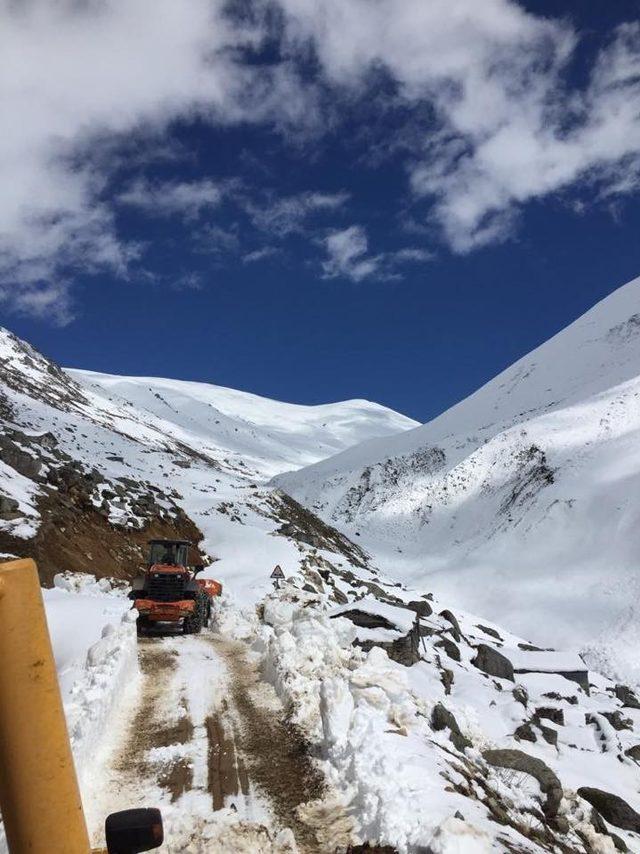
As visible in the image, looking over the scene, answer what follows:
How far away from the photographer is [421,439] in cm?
8862

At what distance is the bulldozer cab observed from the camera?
18.5 metres

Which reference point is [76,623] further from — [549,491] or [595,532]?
[549,491]

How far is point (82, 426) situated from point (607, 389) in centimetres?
5776

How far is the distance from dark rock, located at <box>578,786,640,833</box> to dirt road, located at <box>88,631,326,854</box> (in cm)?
A: 646

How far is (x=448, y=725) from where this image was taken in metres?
9.95

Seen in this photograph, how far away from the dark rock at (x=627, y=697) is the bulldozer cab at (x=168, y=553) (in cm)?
1867

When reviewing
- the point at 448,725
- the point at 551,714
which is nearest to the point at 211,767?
the point at 448,725

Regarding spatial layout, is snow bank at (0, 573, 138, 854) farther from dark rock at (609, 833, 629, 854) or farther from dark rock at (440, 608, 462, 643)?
dark rock at (440, 608, 462, 643)

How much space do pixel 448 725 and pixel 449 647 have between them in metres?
12.0

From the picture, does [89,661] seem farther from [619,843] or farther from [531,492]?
[531,492]

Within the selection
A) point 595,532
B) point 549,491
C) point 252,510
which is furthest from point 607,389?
point 252,510

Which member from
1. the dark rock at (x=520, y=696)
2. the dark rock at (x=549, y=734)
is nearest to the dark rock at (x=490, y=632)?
the dark rock at (x=520, y=696)

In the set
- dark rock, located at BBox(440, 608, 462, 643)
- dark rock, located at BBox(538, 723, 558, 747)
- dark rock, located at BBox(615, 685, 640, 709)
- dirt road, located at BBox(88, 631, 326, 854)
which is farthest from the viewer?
dark rock, located at BBox(440, 608, 462, 643)

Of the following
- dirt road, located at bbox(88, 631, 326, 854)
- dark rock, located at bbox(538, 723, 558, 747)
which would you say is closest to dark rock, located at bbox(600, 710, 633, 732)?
dark rock, located at bbox(538, 723, 558, 747)
